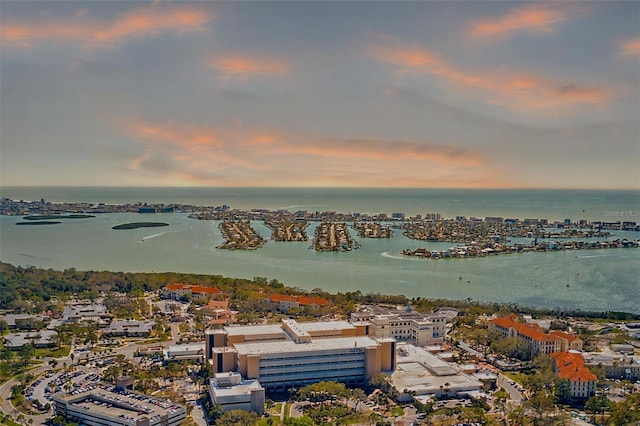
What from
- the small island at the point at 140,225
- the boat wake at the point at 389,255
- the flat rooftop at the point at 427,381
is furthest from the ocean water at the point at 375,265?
the flat rooftop at the point at 427,381

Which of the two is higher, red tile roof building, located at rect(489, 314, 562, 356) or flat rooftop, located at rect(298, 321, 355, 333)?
flat rooftop, located at rect(298, 321, 355, 333)

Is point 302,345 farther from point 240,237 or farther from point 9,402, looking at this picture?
point 240,237

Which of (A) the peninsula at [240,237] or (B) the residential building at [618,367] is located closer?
(B) the residential building at [618,367]

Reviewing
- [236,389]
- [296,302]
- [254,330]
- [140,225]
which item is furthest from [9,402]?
[140,225]

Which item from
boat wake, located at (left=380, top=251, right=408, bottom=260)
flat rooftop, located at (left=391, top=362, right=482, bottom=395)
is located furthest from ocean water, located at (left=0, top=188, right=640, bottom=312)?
flat rooftop, located at (left=391, top=362, right=482, bottom=395)

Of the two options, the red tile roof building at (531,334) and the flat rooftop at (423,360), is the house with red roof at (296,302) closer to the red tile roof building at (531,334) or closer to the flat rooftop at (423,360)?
the flat rooftop at (423,360)

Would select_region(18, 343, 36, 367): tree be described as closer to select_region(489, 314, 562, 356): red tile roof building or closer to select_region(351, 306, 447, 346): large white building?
select_region(351, 306, 447, 346): large white building

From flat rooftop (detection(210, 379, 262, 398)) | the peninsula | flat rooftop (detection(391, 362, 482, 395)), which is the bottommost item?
flat rooftop (detection(391, 362, 482, 395))
